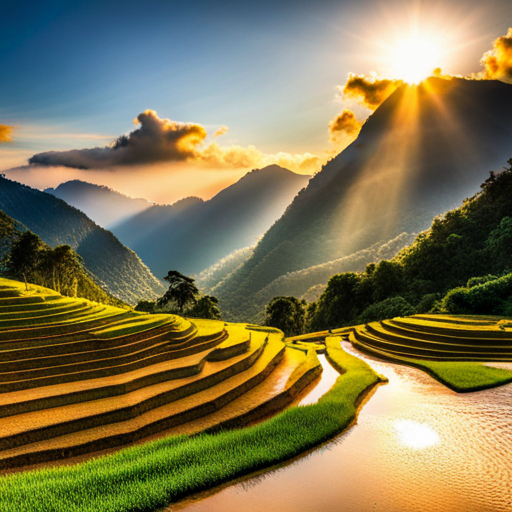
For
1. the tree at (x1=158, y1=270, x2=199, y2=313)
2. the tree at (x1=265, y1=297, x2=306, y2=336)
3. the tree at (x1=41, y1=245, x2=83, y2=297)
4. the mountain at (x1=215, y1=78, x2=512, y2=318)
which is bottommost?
the tree at (x1=265, y1=297, x2=306, y2=336)

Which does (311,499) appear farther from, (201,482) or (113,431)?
(113,431)

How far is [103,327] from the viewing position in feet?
49.6

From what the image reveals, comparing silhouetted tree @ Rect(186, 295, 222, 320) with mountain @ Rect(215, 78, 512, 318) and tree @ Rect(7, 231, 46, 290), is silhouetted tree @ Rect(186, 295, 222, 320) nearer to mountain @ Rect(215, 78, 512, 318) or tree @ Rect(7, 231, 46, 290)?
tree @ Rect(7, 231, 46, 290)

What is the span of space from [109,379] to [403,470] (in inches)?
383

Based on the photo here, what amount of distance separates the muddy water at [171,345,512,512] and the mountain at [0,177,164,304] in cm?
11666

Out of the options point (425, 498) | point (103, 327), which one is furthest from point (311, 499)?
point (103, 327)

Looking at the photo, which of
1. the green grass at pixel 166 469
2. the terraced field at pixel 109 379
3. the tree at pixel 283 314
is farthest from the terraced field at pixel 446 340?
the tree at pixel 283 314

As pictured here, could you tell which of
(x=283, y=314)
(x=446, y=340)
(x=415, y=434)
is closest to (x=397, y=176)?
(x=283, y=314)

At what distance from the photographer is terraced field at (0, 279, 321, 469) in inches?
380

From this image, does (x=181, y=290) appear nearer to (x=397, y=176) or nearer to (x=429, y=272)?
(x=429, y=272)

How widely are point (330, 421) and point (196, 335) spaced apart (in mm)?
9579

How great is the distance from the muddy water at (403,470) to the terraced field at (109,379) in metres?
3.40

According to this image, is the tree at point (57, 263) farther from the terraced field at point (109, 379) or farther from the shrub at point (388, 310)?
the shrub at point (388, 310)

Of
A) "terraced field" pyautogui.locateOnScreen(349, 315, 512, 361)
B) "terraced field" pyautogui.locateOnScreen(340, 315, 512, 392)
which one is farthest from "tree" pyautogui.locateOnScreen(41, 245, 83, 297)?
"terraced field" pyautogui.locateOnScreen(340, 315, 512, 392)
